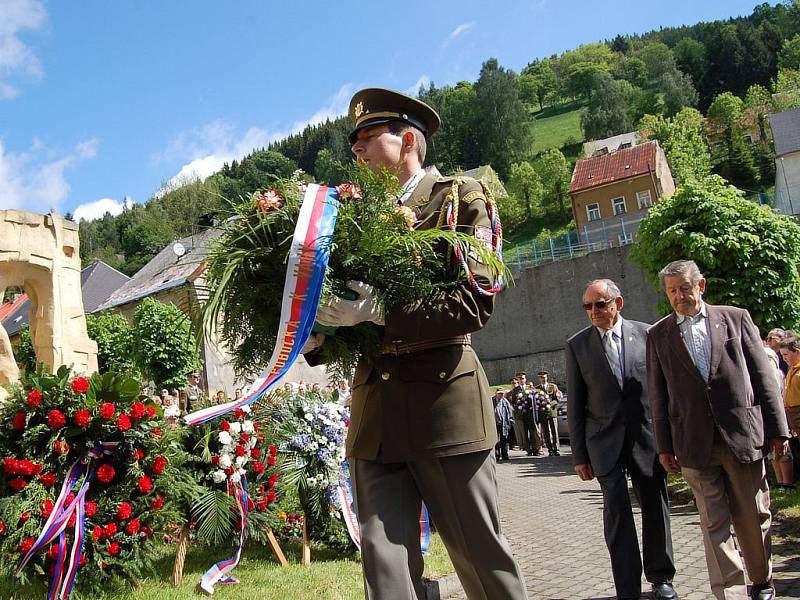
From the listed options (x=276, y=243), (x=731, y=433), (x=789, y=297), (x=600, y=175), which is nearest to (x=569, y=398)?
(x=731, y=433)

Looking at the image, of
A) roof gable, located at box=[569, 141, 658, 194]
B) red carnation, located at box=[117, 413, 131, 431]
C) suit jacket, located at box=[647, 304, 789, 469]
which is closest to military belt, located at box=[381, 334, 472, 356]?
suit jacket, located at box=[647, 304, 789, 469]

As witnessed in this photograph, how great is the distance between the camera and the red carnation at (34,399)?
16.7ft

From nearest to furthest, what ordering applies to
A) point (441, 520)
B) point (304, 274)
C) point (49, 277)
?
1. point (304, 274)
2. point (441, 520)
3. point (49, 277)

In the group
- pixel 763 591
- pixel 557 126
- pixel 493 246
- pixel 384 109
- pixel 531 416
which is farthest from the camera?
pixel 557 126

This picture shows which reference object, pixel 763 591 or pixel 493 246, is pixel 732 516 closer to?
pixel 763 591

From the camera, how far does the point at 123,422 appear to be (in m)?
5.15

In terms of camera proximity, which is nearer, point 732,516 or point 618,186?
point 732,516

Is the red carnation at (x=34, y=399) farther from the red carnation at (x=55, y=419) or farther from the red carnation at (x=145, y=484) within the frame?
the red carnation at (x=145, y=484)

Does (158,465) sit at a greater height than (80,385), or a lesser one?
lesser

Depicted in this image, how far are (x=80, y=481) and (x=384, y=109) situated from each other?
3.79 m

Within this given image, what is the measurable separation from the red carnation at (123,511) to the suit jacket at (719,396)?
3.78 meters

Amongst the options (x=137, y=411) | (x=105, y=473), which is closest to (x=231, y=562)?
(x=105, y=473)

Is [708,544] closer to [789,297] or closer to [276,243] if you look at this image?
[276,243]

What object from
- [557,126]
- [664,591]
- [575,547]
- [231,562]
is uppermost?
Result: [557,126]
